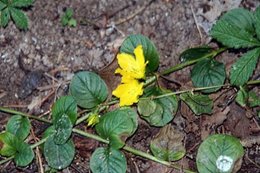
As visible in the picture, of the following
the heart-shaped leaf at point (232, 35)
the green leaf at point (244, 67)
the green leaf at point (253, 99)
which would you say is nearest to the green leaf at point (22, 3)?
the heart-shaped leaf at point (232, 35)

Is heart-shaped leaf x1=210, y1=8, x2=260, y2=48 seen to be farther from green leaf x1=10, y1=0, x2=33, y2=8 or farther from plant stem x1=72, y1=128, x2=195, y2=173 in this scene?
green leaf x1=10, y1=0, x2=33, y2=8

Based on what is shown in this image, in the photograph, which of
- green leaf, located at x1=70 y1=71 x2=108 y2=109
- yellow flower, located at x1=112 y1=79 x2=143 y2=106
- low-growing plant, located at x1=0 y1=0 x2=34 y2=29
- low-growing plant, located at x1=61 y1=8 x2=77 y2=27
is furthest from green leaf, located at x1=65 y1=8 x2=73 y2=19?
yellow flower, located at x1=112 y1=79 x2=143 y2=106

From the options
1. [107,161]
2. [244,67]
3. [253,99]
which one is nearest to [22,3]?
[107,161]

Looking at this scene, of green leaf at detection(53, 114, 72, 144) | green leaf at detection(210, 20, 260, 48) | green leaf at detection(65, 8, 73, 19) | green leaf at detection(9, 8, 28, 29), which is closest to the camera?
green leaf at detection(210, 20, 260, 48)

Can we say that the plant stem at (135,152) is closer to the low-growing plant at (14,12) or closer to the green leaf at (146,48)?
the green leaf at (146,48)

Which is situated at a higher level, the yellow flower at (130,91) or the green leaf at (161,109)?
the yellow flower at (130,91)

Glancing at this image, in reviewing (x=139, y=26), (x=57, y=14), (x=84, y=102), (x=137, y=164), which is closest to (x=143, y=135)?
(x=137, y=164)
